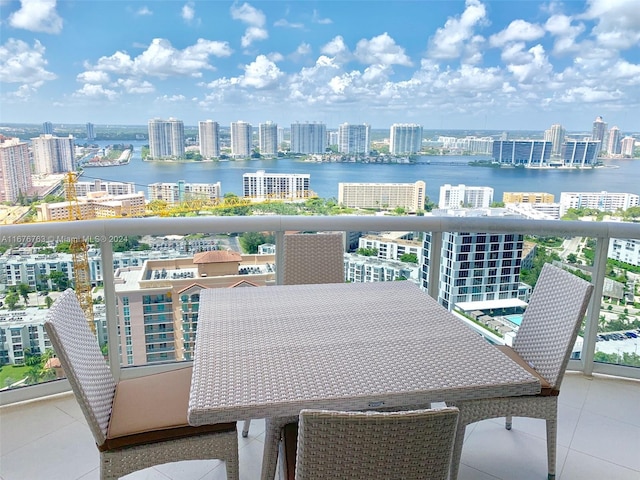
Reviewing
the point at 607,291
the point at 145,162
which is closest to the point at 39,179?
the point at 145,162

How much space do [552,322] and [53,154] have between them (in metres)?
4.80

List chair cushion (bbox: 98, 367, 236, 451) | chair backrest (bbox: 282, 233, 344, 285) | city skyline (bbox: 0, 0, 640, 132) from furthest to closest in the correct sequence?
city skyline (bbox: 0, 0, 640, 132), chair backrest (bbox: 282, 233, 344, 285), chair cushion (bbox: 98, 367, 236, 451)

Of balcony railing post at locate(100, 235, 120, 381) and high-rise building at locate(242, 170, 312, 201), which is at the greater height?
high-rise building at locate(242, 170, 312, 201)

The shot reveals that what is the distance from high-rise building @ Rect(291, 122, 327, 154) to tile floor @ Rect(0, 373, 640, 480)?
355 cm

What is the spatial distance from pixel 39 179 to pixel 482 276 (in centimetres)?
408

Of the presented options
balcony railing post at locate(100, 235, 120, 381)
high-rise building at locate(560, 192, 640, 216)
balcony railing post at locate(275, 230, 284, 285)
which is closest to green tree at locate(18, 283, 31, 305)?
balcony railing post at locate(100, 235, 120, 381)

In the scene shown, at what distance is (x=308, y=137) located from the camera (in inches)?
222

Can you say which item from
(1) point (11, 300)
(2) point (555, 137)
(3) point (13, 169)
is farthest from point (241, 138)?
(2) point (555, 137)

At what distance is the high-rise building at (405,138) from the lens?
5531mm

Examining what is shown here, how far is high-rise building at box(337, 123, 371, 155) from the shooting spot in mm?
5492

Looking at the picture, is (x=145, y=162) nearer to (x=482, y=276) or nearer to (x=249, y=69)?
(x=249, y=69)

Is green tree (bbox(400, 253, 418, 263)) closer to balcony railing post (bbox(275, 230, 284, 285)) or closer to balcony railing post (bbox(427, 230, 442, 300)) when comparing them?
balcony railing post (bbox(427, 230, 442, 300))

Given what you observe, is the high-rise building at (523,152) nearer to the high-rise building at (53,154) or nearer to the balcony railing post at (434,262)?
the balcony railing post at (434,262)

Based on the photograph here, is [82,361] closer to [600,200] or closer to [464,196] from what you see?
[464,196]
